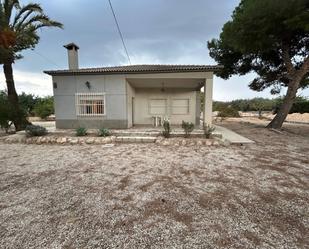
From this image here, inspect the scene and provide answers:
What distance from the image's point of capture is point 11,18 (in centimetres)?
905

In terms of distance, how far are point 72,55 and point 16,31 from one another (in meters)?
2.77

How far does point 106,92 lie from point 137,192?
23.7ft

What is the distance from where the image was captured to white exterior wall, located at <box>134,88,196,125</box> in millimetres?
12133

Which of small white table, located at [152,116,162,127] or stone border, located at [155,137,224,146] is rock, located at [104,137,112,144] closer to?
stone border, located at [155,137,224,146]

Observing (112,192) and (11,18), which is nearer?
(112,192)

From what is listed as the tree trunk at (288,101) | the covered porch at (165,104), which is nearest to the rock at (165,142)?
the covered porch at (165,104)

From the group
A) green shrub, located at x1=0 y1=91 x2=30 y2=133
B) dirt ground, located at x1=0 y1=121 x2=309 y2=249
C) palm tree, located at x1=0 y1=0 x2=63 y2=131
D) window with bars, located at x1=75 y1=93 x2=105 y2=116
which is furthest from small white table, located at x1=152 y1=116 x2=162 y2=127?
green shrub, located at x1=0 y1=91 x2=30 y2=133

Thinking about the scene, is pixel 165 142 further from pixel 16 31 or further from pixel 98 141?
pixel 16 31

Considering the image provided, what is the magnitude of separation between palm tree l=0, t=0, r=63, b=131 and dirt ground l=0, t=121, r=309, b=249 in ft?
20.1

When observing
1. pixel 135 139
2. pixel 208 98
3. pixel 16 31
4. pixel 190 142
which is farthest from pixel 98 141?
pixel 16 31

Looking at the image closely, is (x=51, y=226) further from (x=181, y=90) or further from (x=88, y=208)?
(x=181, y=90)

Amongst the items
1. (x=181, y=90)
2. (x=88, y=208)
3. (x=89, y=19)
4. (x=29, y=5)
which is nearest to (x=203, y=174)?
(x=88, y=208)

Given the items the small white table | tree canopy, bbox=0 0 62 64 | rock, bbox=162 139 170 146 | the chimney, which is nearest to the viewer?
rock, bbox=162 139 170 146

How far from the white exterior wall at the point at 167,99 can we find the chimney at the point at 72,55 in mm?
4186
